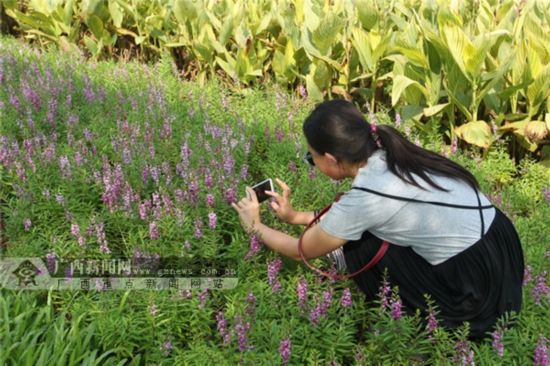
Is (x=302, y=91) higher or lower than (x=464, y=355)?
lower

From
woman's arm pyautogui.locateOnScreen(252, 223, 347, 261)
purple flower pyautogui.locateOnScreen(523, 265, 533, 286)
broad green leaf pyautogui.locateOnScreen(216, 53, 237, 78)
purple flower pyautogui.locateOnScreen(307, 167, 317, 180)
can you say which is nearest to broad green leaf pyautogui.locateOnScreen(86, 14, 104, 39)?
broad green leaf pyautogui.locateOnScreen(216, 53, 237, 78)

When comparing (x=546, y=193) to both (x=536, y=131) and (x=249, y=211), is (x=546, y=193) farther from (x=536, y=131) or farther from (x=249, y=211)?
(x=249, y=211)

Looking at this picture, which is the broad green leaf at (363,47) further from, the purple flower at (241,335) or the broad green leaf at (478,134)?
the purple flower at (241,335)

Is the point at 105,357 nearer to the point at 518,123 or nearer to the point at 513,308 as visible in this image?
the point at 513,308

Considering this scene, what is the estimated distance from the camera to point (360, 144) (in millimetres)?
2773

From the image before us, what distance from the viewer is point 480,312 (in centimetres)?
275

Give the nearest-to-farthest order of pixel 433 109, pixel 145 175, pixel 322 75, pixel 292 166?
pixel 145 175 < pixel 292 166 < pixel 433 109 < pixel 322 75

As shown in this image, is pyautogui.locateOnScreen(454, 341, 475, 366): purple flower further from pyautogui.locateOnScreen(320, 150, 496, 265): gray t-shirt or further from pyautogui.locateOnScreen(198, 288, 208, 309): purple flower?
pyautogui.locateOnScreen(198, 288, 208, 309): purple flower

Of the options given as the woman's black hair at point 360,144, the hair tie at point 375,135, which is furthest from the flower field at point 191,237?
the hair tie at point 375,135

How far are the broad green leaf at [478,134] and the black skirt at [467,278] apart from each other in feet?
6.40

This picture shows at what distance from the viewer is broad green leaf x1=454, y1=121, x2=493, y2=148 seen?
4.68m

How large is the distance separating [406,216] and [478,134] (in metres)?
2.31

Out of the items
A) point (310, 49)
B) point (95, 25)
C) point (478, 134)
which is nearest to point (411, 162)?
point (478, 134)

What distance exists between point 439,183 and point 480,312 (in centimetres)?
62
